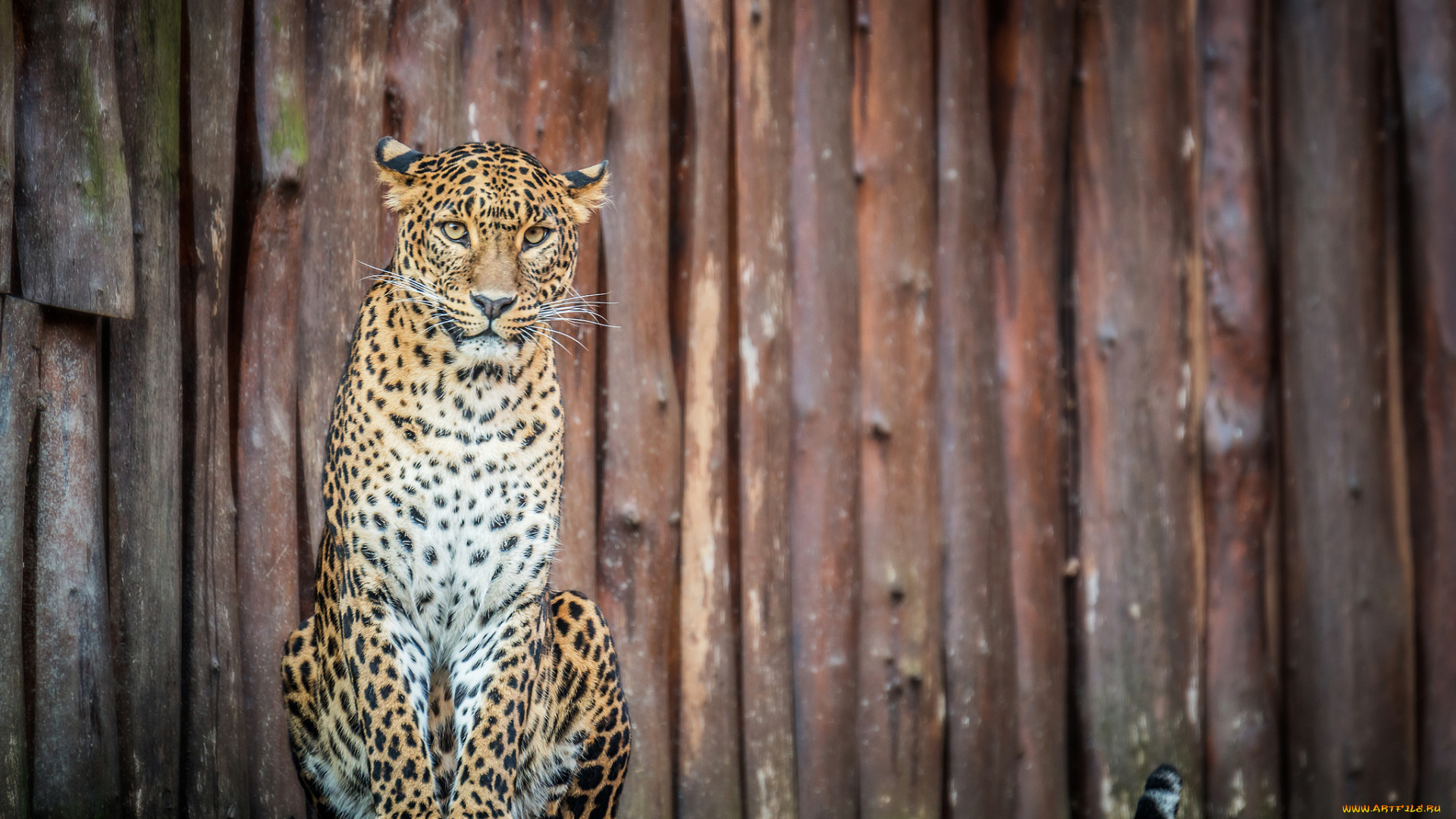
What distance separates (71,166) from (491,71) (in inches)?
45.0

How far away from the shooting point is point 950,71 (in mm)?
4055

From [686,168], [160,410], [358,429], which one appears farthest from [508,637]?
[686,168]

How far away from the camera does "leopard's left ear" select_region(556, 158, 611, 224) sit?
3.03 metres

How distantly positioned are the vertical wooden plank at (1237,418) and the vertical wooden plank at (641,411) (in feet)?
6.07

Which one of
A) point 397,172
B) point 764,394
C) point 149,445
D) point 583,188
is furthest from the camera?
point 764,394

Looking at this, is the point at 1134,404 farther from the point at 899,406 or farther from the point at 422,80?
the point at 422,80

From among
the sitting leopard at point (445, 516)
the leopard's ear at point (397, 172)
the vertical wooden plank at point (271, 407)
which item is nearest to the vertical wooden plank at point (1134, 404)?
the sitting leopard at point (445, 516)

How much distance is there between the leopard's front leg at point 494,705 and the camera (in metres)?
2.70

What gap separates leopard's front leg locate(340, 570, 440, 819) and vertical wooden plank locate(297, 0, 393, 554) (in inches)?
28.9

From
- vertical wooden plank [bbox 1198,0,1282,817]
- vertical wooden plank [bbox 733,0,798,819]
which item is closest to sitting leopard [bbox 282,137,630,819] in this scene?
vertical wooden plank [bbox 733,0,798,819]

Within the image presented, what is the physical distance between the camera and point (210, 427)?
3344mm

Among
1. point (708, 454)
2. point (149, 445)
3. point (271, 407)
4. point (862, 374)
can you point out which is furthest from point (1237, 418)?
point (149, 445)

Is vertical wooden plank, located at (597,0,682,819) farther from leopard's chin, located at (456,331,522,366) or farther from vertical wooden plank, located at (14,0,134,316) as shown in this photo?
vertical wooden plank, located at (14,0,134,316)

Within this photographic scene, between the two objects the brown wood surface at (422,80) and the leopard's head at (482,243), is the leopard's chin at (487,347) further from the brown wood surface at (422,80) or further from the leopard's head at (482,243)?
the brown wood surface at (422,80)
